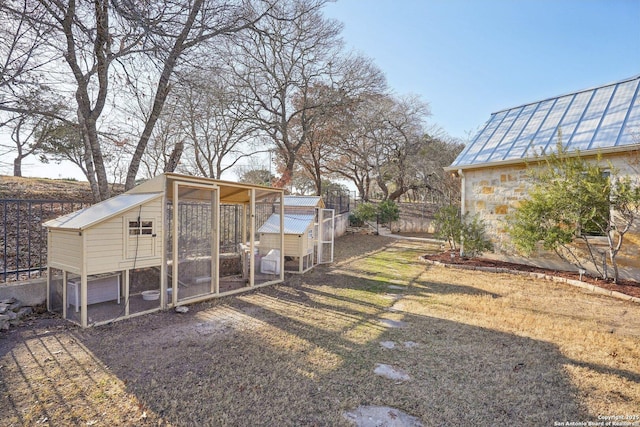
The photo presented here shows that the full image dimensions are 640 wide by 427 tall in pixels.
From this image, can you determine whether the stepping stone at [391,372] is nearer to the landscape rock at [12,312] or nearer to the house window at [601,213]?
the landscape rock at [12,312]

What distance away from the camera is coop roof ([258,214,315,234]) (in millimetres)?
7223

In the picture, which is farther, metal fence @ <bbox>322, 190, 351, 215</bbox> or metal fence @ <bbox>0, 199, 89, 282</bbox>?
metal fence @ <bbox>322, 190, 351, 215</bbox>

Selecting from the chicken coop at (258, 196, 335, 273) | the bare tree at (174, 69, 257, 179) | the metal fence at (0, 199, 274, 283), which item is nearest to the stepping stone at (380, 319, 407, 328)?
the chicken coop at (258, 196, 335, 273)

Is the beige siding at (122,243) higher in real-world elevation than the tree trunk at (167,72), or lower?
lower

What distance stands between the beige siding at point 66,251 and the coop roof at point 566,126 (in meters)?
9.32

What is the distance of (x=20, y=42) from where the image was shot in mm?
4859

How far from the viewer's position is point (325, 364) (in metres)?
3.24

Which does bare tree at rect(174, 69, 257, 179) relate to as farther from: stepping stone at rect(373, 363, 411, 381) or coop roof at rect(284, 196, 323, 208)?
stepping stone at rect(373, 363, 411, 381)

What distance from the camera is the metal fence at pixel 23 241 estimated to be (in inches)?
184

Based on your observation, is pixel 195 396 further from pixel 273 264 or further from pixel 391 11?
pixel 391 11

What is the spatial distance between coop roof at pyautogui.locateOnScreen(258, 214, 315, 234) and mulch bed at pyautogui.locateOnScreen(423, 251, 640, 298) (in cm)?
426

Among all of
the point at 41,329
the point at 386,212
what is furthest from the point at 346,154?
the point at 41,329

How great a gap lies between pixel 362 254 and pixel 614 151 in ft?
23.0

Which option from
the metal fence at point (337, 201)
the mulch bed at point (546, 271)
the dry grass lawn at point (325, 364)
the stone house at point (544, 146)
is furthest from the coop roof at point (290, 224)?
the metal fence at point (337, 201)
